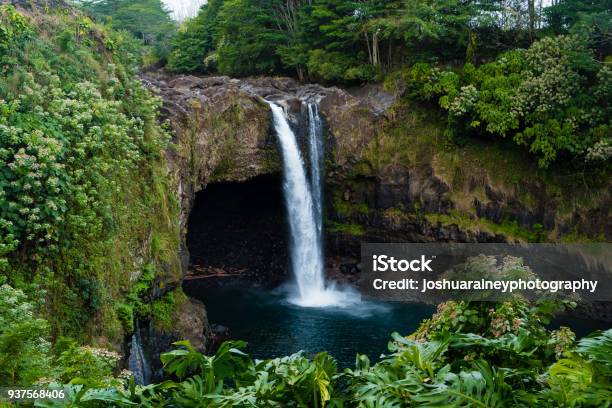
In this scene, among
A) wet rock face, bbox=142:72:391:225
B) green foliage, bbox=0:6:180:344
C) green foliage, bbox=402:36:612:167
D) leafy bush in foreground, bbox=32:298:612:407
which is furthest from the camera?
green foliage, bbox=402:36:612:167

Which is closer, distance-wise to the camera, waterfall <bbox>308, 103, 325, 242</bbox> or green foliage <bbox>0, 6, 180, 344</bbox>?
green foliage <bbox>0, 6, 180, 344</bbox>

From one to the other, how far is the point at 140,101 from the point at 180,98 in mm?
3288

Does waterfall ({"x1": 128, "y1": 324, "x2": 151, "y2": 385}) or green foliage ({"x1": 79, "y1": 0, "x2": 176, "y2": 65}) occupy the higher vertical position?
green foliage ({"x1": 79, "y1": 0, "x2": 176, "y2": 65})

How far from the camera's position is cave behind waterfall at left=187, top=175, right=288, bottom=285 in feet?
59.8

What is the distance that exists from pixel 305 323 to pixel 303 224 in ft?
12.8

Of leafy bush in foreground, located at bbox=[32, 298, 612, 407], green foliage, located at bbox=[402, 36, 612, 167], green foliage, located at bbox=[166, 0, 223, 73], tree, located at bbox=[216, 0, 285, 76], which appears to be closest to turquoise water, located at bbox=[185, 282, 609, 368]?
green foliage, located at bbox=[402, 36, 612, 167]

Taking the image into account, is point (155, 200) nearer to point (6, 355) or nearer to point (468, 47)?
point (6, 355)

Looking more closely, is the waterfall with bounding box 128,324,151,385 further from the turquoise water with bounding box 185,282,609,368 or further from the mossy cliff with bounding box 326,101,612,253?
the mossy cliff with bounding box 326,101,612,253

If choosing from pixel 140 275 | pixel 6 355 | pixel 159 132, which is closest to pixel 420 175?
pixel 159 132

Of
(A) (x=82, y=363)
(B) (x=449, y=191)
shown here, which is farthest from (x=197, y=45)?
(A) (x=82, y=363)

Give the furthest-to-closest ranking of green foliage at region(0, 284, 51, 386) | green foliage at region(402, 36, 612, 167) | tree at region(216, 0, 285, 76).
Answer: tree at region(216, 0, 285, 76)
green foliage at region(402, 36, 612, 167)
green foliage at region(0, 284, 51, 386)

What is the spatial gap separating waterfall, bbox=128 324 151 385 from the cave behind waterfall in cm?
868

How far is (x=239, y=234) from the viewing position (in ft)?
61.7

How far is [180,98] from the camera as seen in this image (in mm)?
Result: 14109
